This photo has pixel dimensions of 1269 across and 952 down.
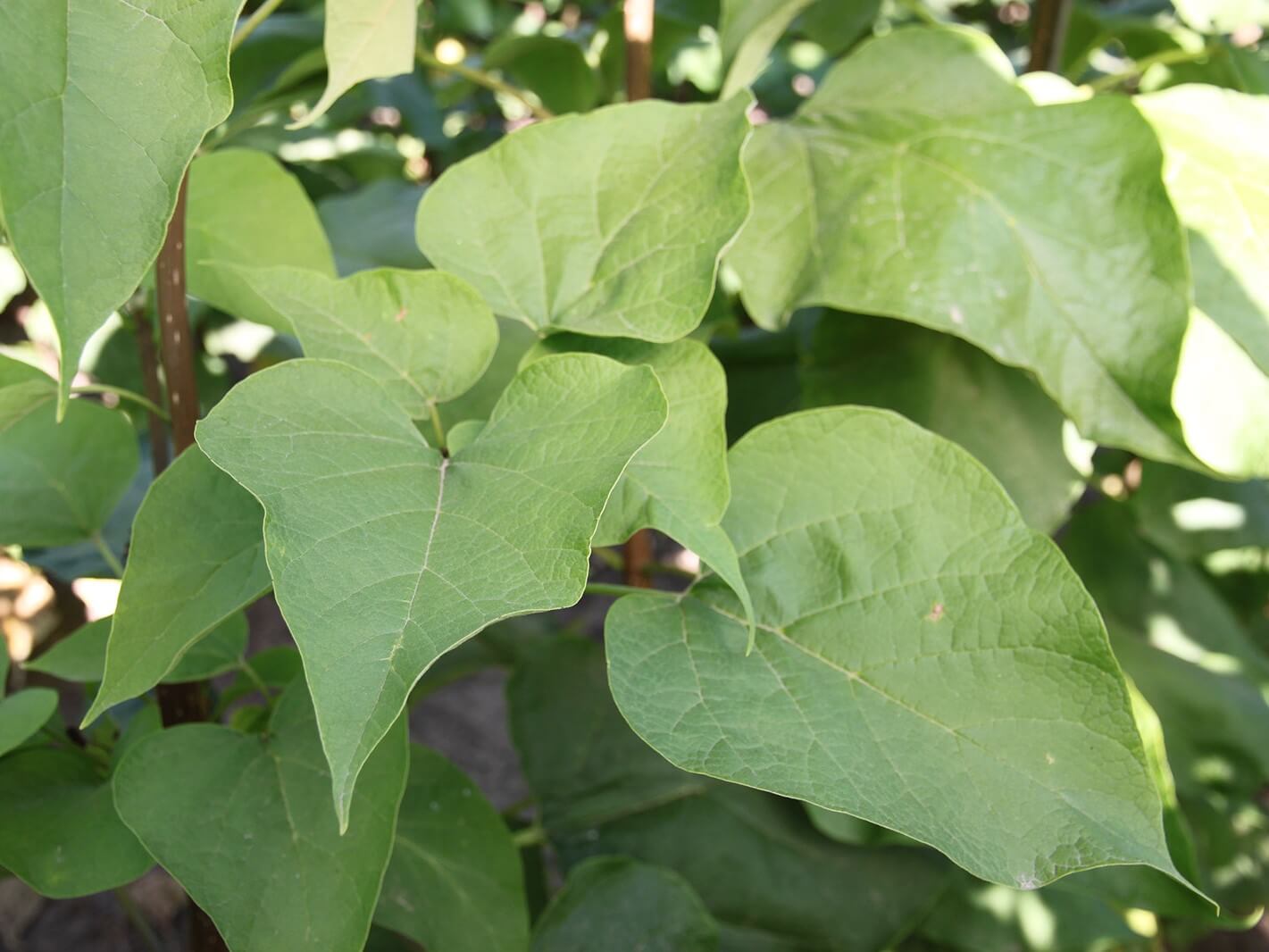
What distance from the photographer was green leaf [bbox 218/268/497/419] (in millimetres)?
426

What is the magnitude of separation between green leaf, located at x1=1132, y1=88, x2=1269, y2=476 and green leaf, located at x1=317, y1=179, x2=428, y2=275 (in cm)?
45

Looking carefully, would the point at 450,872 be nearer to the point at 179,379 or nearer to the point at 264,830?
the point at 264,830

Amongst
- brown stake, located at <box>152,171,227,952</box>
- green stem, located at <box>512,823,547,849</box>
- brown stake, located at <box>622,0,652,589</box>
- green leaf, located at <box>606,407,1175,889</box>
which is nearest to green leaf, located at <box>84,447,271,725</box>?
brown stake, located at <box>152,171,227,952</box>

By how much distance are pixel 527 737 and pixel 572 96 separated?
51cm

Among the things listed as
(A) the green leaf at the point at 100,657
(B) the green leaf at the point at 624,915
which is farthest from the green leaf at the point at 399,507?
(B) the green leaf at the point at 624,915

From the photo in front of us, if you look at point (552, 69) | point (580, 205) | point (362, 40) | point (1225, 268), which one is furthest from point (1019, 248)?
point (552, 69)

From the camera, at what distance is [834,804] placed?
13.6 inches

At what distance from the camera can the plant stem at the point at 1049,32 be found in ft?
2.60

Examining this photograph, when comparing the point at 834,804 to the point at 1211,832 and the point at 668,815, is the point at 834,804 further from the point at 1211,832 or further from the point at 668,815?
the point at 1211,832

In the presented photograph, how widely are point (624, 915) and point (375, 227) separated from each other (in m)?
0.48

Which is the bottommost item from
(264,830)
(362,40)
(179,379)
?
(264,830)

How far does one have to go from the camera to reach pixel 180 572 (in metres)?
0.40

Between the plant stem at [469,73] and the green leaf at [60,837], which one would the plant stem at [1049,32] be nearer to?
the plant stem at [469,73]

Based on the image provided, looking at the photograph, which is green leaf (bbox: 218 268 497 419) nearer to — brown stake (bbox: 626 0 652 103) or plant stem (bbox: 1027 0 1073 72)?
brown stake (bbox: 626 0 652 103)
